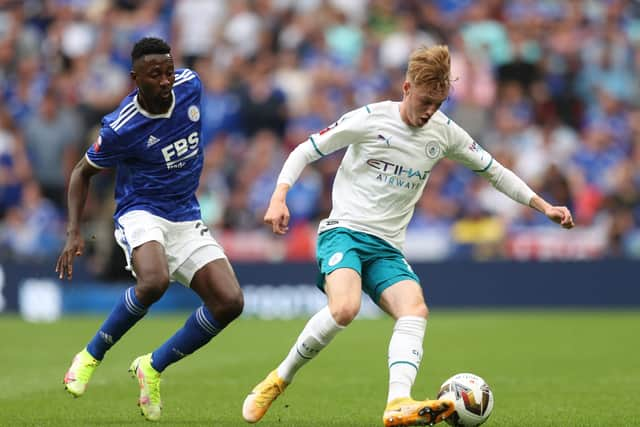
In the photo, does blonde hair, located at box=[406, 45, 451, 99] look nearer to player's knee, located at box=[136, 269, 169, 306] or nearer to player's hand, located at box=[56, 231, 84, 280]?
player's knee, located at box=[136, 269, 169, 306]

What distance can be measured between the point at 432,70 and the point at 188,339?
2432 mm

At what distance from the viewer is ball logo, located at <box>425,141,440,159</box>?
7383mm

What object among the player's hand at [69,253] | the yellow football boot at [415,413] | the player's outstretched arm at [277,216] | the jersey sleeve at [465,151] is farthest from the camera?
the player's hand at [69,253]

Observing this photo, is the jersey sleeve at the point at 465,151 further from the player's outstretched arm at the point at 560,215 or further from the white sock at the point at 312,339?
the white sock at the point at 312,339

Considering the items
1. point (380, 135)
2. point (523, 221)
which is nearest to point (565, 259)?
point (523, 221)

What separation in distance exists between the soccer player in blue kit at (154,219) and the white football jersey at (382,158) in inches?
38.1

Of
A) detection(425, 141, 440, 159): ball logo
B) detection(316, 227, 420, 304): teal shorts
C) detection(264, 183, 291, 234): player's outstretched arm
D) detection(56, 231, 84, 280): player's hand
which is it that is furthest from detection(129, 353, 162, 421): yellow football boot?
detection(425, 141, 440, 159): ball logo

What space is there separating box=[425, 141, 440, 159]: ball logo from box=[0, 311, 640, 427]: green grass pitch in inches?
A: 66.1

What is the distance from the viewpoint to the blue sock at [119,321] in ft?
25.3

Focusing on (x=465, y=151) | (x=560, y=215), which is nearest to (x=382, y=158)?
(x=465, y=151)

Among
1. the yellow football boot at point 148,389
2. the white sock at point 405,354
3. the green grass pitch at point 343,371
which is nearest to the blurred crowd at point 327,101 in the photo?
the green grass pitch at point 343,371

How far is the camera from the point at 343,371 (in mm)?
10961

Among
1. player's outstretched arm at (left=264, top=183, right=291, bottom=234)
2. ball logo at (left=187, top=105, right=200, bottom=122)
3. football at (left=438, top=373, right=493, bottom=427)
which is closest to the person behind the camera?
player's outstretched arm at (left=264, top=183, right=291, bottom=234)

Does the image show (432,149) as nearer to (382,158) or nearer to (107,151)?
(382,158)
